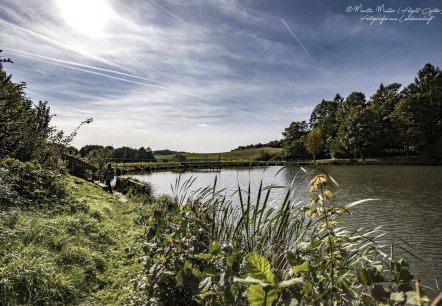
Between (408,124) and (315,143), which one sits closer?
(408,124)

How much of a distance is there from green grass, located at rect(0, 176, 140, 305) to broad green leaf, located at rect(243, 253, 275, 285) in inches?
86.1

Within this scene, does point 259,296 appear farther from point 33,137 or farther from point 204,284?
point 33,137

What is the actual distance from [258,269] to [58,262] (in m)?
3.61

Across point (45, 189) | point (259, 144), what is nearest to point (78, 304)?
point (45, 189)

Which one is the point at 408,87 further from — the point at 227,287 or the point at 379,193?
the point at 227,287

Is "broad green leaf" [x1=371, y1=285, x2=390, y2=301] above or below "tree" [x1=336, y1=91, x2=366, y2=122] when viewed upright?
below

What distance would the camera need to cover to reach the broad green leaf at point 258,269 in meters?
1.42

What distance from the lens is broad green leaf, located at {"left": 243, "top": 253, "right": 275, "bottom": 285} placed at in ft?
4.65

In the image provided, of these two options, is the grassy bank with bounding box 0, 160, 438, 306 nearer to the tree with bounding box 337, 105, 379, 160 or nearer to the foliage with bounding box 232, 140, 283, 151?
the tree with bounding box 337, 105, 379, 160

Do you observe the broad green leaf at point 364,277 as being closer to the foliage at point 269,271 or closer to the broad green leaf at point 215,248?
the foliage at point 269,271

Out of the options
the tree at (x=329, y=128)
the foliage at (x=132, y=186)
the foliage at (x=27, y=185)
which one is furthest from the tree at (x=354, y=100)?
the foliage at (x=27, y=185)

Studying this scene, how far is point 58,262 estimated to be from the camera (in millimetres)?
4035

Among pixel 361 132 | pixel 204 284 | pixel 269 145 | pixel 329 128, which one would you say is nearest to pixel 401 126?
pixel 361 132

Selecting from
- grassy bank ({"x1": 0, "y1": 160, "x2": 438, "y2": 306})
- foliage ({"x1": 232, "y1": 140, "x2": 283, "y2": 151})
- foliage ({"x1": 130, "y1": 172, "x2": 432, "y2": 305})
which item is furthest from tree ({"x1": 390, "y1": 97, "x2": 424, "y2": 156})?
foliage ({"x1": 130, "y1": 172, "x2": 432, "y2": 305})
